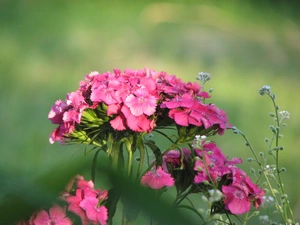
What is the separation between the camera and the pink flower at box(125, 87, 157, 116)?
0.94 meters

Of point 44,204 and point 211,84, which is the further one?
point 211,84

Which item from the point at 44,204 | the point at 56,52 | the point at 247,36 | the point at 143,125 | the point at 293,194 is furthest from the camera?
the point at 247,36

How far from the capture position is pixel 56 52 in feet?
8.38

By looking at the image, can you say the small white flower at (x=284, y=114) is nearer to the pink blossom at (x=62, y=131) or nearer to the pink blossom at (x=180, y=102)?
the pink blossom at (x=180, y=102)

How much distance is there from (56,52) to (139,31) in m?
0.40

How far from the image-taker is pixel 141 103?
3.10 feet

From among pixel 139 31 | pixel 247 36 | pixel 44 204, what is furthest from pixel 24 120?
pixel 44 204

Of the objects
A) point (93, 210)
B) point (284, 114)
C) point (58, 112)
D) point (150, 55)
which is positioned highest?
point (150, 55)

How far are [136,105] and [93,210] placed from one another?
30 centimetres

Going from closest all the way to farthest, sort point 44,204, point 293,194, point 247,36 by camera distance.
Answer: point 44,204, point 293,194, point 247,36

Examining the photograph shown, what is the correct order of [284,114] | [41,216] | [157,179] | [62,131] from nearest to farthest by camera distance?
[41,216], [157,179], [62,131], [284,114]

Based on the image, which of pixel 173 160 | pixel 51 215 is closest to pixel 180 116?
pixel 173 160

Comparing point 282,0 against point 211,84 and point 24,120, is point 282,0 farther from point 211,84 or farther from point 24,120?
point 24,120

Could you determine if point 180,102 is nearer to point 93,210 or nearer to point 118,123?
point 118,123
